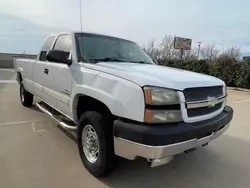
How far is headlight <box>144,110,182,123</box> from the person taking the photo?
7.44 ft

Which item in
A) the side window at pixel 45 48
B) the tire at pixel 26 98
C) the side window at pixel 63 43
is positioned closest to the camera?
the side window at pixel 63 43

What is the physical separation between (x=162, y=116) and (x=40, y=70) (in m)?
3.27

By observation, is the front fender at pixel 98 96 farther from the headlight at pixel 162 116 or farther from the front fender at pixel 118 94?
the headlight at pixel 162 116

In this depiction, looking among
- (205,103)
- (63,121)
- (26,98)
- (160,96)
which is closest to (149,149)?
(160,96)

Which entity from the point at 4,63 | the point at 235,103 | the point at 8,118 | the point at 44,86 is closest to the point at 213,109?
the point at 44,86

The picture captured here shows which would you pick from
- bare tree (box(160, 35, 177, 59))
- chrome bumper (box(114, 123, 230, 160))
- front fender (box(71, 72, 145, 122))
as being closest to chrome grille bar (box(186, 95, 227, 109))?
chrome bumper (box(114, 123, 230, 160))

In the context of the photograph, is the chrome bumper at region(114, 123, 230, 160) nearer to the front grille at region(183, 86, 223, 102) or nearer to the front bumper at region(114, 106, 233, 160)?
the front bumper at region(114, 106, 233, 160)

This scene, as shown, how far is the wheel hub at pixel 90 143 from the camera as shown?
2973 mm

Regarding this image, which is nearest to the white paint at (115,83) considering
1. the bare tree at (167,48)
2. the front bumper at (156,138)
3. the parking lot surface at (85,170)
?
the front bumper at (156,138)

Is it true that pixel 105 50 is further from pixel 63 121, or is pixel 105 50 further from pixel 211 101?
pixel 211 101

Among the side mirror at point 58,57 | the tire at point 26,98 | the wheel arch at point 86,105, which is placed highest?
the side mirror at point 58,57

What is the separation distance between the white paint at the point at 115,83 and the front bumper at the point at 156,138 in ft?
0.33

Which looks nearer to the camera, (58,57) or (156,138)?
(156,138)

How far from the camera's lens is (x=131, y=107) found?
2.32 meters
